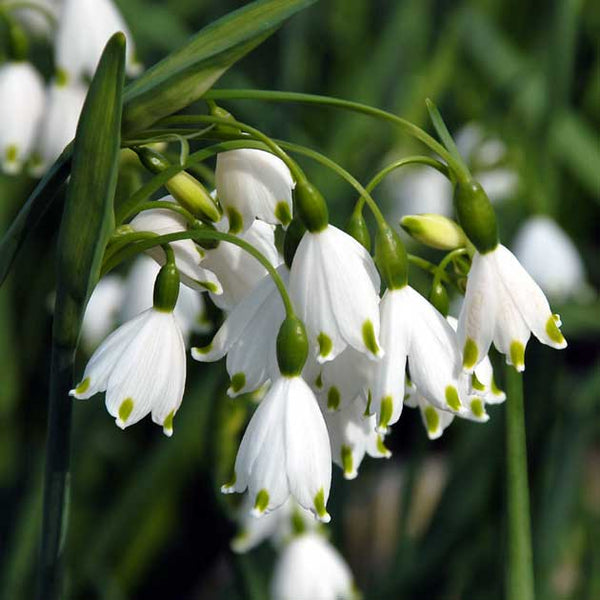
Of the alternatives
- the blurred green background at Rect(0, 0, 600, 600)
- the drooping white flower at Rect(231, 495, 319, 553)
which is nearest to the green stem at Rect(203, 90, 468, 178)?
the blurred green background at Rect(0, 0, 600, 600)

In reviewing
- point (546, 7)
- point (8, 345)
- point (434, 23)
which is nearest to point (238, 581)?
point (8, 345)

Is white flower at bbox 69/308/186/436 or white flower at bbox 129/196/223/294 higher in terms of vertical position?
white flower at bbox 129/196/223/294

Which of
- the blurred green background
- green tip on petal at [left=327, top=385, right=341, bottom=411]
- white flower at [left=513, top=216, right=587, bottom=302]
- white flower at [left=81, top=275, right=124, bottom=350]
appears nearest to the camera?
green tip on petal at [left=327, top=385, right=341, bottom=411]

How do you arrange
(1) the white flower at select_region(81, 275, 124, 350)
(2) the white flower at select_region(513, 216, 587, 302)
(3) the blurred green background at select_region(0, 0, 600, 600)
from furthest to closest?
(2) the white flower at select_region(513, 216, 587, 302), (1) the white flower at select_region(81, 275, 124, 350), (3) the blurred green background at select_region(0, 0, 600, 600)

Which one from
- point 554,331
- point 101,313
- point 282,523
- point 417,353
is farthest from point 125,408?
point 101,313

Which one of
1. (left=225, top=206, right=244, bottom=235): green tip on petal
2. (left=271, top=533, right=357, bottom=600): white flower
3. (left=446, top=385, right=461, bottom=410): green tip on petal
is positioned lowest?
(left=271, top=533, right=357, bottom=600): white flower

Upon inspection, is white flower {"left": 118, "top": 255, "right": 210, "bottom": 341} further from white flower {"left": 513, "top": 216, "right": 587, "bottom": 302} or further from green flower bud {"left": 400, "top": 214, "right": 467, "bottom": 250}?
white flower {"left": 513, "top": 216, "right": 587, "bottom": 302}

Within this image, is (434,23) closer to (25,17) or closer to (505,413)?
(25,17)

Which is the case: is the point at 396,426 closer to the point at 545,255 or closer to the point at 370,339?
the point at 545,255

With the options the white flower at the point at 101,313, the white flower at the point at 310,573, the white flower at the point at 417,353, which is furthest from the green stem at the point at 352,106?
the white flower at the point at 101,313
